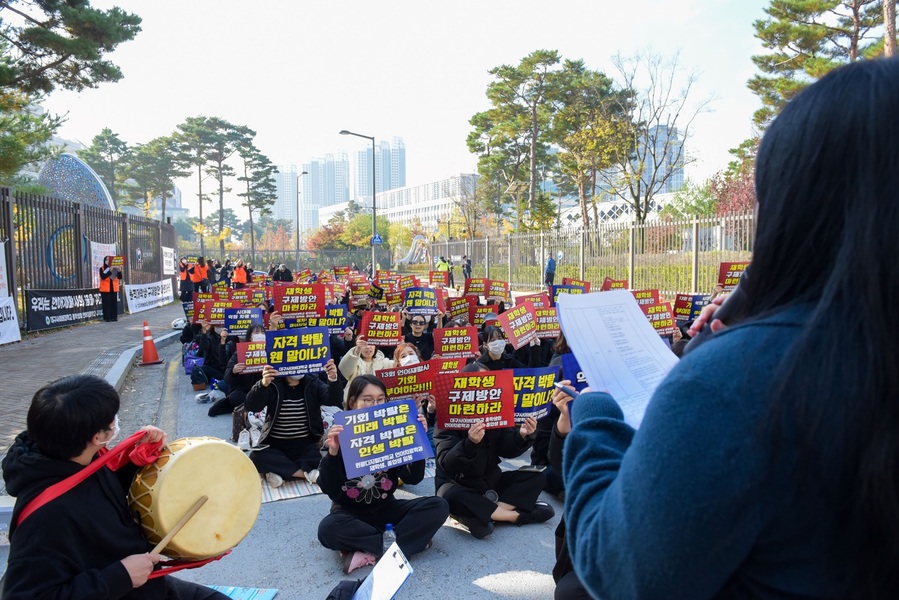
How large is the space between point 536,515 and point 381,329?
3.68 m

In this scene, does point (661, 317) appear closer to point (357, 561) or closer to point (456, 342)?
point (456, 342)

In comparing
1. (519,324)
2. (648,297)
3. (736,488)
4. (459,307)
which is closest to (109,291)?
(459,307)

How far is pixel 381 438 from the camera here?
4.41 meters

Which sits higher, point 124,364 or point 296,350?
point 296,350

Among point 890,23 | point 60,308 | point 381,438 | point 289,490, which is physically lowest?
point 289,490

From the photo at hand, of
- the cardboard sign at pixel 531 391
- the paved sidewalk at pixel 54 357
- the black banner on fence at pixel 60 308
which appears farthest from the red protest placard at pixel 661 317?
the black banner on fence at pixel 60 308

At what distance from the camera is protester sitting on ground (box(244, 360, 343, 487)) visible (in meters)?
6.08

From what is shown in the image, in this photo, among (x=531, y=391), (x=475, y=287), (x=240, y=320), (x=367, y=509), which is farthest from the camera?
(x=475, y=287)

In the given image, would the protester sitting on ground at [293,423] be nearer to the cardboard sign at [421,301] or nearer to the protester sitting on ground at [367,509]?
the protester sitting on ground at [367,509]

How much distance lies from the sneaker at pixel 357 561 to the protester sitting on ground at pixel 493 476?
80 centimetres

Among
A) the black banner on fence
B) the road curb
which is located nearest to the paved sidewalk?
the road curb

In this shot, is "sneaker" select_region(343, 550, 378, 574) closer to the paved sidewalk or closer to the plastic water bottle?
the plastic water bottle

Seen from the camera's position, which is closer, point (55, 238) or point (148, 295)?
point (55, 238)

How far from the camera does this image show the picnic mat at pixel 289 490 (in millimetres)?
5789
